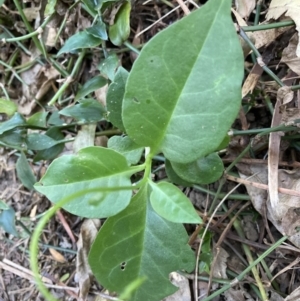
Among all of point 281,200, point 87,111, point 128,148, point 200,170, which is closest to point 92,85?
point 87,111

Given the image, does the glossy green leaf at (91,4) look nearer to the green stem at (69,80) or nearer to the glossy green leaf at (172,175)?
the green stem at (69,80)

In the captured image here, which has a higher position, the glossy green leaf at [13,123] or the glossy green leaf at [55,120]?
the glossy green leaf at [13,123]

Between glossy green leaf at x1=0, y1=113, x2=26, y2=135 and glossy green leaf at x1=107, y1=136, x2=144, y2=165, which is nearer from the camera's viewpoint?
glossy green leaf at x1=107, y1=136, x2=144, y2=165

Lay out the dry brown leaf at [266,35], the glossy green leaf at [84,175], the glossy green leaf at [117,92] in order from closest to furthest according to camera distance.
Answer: the glossy green leaf at [84,175] < the glossy green leaf at [117,92] < the dry brown leaf at [266,35]

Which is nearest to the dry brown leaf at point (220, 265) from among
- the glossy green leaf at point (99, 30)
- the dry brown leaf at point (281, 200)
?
the dry brown leaf at point (281, 200)

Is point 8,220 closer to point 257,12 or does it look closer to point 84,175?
point 84,175

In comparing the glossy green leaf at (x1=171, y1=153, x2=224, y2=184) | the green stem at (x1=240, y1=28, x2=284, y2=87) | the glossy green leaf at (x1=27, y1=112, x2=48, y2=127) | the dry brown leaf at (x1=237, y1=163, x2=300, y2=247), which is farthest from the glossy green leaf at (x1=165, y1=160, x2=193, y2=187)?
the glossy green leaf at (x1=27, y1=112, x2=48, y2=127)

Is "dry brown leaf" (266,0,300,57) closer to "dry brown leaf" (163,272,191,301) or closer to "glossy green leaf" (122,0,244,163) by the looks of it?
"glossy green leaf" (122,0,244,163)
